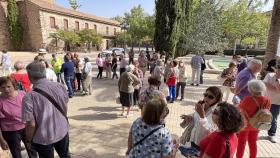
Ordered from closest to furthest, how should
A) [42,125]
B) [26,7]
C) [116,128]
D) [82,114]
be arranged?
[42,125], [116,128], [82,114], [26,7]

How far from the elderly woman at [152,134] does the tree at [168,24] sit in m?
15.6

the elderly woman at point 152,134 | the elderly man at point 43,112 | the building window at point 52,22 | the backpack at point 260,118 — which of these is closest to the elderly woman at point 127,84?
the backpack at point 260,118

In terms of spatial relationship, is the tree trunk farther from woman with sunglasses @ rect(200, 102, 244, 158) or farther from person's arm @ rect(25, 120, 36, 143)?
person's arm @ rect(25, 120, 36, 143)

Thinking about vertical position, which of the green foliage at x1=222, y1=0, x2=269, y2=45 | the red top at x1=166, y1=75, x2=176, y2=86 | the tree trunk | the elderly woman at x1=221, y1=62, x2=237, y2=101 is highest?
the green foliage at x1=222, y1=0, x2=269, y2=45

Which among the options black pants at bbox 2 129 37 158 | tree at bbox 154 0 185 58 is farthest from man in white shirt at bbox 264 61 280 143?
tree at bbox 154 0 185 58

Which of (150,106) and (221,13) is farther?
(221,13)

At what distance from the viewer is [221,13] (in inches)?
861

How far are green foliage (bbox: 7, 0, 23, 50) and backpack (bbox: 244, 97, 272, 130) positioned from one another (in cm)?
4336

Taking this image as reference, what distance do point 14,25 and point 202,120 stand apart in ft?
144

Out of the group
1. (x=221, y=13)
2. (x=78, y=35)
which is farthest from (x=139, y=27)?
(x=221, y=13)

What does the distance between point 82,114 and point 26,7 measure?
38476mm

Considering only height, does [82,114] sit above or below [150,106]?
below

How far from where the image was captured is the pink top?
146 inches

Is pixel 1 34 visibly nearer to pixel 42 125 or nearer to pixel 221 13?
pixel 221 13
